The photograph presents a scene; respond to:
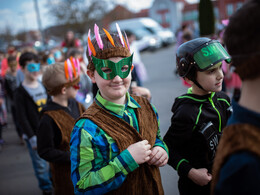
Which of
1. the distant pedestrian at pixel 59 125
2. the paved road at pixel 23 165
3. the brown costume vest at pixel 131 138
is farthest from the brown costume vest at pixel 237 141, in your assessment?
the paved road at pixel 23 165

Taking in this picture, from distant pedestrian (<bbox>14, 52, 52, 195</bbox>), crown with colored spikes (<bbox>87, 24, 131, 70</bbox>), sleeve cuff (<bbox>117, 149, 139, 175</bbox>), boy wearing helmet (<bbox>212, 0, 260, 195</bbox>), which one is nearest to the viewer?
boy wearing helmet (<bbox>212, 0, 260, 195</bbox>)

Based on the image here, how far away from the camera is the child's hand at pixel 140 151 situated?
1646 millimetres

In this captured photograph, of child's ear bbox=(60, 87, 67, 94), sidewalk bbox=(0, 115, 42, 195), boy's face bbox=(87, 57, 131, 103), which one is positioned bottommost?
sidewalk bbox=(0, 115, 42, 195)

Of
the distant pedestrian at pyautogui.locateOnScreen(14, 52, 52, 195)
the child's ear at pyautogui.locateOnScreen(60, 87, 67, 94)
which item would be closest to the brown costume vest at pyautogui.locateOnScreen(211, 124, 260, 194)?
the child's ear at pyautogui.locateOnScreen(60, 87, 67, 94)

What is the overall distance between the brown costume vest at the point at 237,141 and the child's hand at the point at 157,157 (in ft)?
2.10

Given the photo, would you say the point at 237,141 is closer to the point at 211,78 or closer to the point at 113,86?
the point at 113,86

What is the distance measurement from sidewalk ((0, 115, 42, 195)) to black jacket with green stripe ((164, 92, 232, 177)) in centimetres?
285

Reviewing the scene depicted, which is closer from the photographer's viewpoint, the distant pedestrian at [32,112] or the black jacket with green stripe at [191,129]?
the black jacket with green stripe at [191,129]

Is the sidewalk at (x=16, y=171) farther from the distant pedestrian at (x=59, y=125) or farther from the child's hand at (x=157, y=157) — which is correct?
the child's hand at (x=157, y=157)

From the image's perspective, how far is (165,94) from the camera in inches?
351

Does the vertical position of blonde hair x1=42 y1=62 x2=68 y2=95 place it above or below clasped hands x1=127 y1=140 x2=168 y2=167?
above

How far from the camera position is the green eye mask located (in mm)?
1713

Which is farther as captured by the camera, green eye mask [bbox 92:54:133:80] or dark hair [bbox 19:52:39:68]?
dark hair [bbox 19:52:39:68]

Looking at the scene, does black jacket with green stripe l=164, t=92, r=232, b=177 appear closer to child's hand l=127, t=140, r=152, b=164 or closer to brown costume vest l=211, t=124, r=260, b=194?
child's hand l=127, t=140, r=152, b=164
